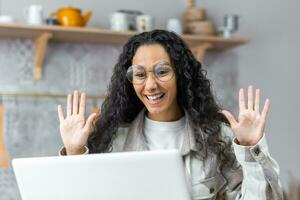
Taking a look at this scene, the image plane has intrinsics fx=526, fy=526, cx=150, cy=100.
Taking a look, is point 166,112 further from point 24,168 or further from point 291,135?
point 291,135

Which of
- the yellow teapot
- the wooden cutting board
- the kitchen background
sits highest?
the yellow teapot

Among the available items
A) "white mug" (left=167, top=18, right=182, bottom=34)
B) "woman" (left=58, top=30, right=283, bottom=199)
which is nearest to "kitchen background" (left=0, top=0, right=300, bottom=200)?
"white mug" (left=167, top=18, right=182, bottom=34)

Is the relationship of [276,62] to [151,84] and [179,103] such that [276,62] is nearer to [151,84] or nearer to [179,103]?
[179,103]

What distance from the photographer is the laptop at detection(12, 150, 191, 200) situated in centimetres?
93

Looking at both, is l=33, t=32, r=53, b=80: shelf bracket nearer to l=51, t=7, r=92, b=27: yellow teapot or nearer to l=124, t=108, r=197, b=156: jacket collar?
l=51, t=7, r=92, b=27: yellow teapot

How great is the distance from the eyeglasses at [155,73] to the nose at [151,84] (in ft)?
0.04

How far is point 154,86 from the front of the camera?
1.31 meters

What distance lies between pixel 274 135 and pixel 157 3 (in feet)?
3.10

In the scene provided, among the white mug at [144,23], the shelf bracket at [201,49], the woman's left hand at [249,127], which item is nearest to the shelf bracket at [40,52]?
the white mug at [144,23]

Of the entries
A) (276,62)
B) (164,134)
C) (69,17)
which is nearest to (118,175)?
(164,134)

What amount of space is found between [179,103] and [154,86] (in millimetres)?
156

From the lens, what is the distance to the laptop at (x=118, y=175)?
0.93 m

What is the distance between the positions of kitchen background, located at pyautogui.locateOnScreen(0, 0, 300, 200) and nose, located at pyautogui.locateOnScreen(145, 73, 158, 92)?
125 cm

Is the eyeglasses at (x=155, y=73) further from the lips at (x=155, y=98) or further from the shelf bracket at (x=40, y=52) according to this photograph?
→ the shelf bracket at (x=40, y=52)
